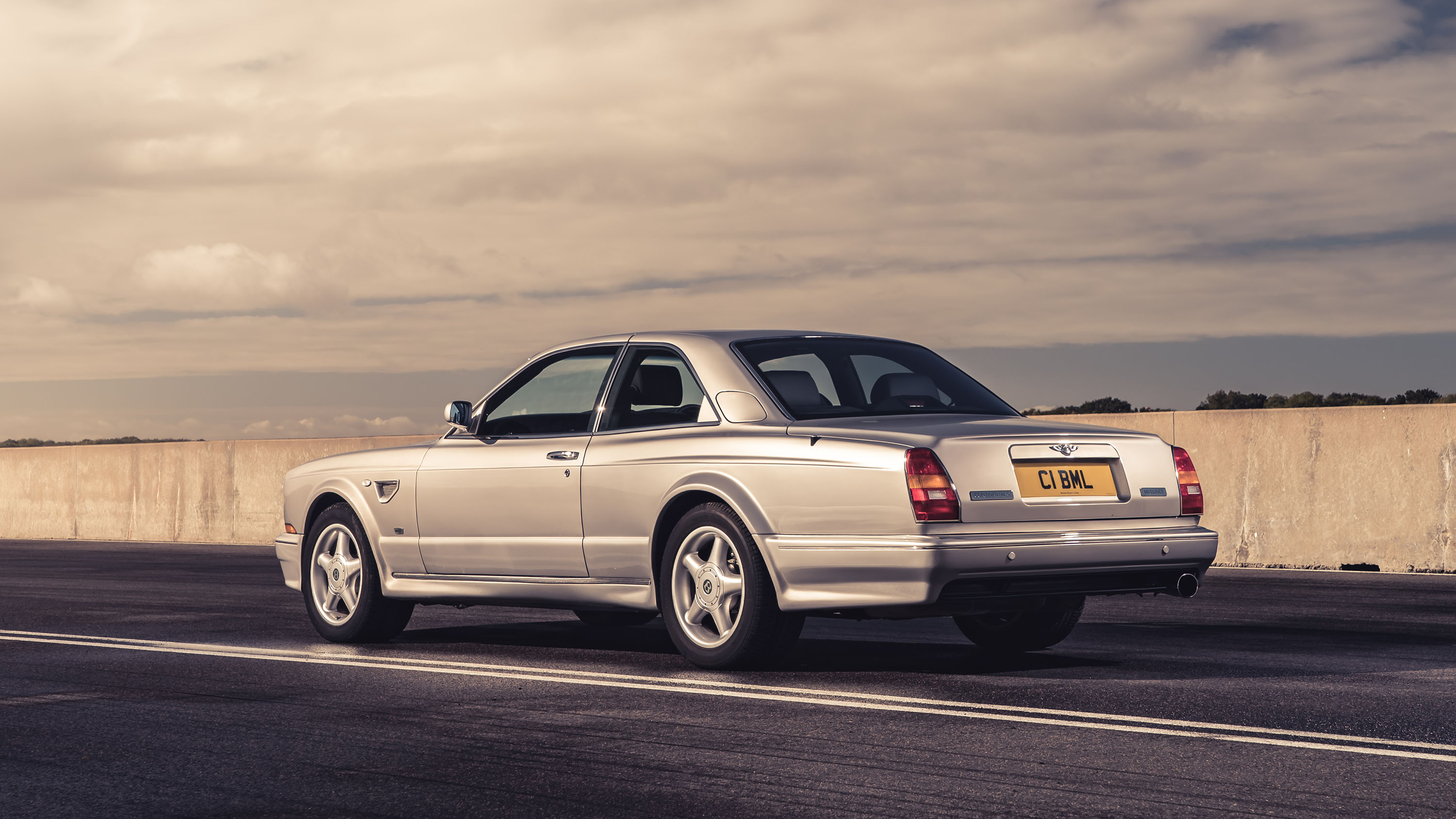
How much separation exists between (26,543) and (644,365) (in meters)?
17.4

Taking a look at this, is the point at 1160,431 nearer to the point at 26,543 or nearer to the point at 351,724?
the point at 351,724

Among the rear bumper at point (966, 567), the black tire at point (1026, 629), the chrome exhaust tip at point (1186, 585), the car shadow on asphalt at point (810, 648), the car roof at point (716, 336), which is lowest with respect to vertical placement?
the car shadow on asphalt at point (810, 648)

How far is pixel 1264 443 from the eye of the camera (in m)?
13.8

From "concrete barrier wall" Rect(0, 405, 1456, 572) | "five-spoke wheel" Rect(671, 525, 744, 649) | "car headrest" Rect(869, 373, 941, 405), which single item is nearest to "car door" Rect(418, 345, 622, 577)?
"five-spoke wheel" Rect(671, 525, 744, 649)

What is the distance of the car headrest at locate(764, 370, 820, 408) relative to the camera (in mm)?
7457

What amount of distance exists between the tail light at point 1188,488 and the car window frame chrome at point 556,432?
2739 mm

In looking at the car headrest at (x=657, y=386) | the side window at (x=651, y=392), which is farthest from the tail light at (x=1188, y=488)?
the car headrest at (x=657, y=386)

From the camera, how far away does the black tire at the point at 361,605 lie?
8.94 metres

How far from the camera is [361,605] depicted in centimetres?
895

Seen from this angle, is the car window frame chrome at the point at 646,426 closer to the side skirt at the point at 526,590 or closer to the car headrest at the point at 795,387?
the car headrest at the point at 795,387

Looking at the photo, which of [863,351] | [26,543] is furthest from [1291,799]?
[26,543]

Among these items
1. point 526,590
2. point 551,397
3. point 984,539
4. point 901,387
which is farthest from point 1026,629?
point 551,397

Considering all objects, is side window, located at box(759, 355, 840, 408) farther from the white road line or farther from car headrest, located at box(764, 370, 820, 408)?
the white road line

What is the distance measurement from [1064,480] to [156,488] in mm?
18882
